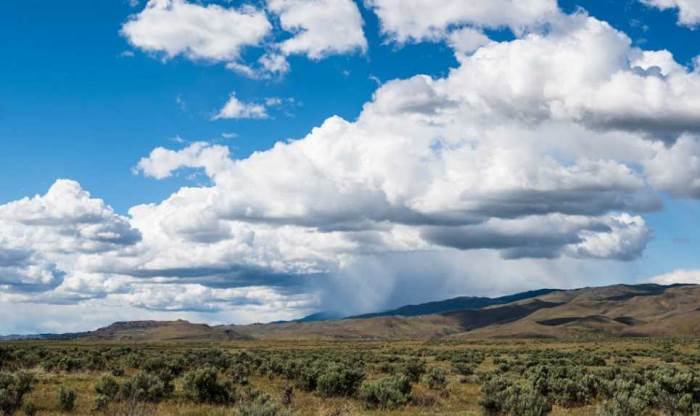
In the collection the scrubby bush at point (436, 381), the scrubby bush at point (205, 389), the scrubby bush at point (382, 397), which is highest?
the scrubby bush at point (205, 389)

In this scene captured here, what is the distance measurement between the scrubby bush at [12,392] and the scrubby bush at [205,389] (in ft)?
19.6

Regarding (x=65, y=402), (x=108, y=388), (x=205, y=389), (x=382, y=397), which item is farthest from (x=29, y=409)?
(x=382, y=397)

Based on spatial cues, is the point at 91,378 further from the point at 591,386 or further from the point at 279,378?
the point at 591,386

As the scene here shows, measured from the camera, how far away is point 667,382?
25406mm

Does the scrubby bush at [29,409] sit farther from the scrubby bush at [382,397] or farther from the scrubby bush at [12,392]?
the scrubby bush at [382,397]

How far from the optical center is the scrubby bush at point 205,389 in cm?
2355

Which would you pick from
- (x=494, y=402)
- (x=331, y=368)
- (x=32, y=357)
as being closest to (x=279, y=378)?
(x=331, y=368)

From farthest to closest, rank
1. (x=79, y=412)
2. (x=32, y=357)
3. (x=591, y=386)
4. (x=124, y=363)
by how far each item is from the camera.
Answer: (x=32, y=357) → (x=124, y=363) → (x=591, y=386) → (x=79, y=412)

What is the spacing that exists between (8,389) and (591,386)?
82.2 feet

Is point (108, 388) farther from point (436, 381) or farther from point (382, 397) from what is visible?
point (436, 381)

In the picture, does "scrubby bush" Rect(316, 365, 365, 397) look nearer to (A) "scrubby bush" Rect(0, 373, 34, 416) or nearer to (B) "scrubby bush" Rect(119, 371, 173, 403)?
(B) "scrubby bush" Rect(119, 371, 173, 403)

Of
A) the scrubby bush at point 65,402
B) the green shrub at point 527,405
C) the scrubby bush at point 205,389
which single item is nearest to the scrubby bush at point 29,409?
the scrubby bush at point 65,402

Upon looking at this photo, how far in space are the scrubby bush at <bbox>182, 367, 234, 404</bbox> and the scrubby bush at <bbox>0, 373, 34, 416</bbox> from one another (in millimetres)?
5979

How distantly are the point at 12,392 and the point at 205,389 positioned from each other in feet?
22.7
